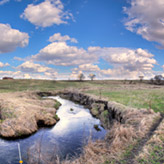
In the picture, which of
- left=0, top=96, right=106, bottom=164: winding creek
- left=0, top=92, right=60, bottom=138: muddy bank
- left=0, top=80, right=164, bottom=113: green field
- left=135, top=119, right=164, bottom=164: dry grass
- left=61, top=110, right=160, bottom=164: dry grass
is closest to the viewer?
left=135, top=119, right=164, bottom=164: dry grass

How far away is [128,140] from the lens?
487 inches

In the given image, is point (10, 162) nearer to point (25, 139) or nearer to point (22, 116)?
point (25, 139)

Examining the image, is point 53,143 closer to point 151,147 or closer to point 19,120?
point 19,120

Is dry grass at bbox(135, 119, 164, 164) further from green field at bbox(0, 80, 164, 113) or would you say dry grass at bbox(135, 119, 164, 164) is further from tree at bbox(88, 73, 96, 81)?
tree at bbox(88, 73, 96, 81)

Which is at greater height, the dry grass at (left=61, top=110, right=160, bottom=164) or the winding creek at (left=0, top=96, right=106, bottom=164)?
the dry grass at (left=61, top=110, right=160, bottom=164)

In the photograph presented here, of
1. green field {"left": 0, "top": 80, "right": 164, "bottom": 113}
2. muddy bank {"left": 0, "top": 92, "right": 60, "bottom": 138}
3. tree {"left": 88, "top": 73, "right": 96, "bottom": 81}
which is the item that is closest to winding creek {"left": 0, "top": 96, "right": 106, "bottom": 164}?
muddy bank {"left": 0, "top": 92, "right": 60, "bottom": 138}

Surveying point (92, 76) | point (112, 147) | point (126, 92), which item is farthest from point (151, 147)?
point (92, 76)

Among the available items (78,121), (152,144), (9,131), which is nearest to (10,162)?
(9,131)

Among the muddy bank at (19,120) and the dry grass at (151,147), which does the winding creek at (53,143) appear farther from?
the dry grass at (151,147)

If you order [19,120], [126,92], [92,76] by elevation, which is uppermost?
[92,76]

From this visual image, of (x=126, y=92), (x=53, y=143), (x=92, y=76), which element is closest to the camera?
(x=53, y=143)

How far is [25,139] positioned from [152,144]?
15668 millimetres

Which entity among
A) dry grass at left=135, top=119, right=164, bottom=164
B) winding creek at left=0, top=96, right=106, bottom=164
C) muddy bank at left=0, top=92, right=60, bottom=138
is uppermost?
dry grass at left=135, top=119, right=164, bottom=164

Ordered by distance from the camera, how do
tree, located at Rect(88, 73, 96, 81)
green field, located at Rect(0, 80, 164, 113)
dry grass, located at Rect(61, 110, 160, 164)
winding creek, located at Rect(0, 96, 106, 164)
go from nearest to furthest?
1. dry grass, located at Rect(61, 110, 160, 164)
2. winding creek, located at Rect(0, 96, 106, 164)
3. green field, located at Rect(0, 80, 164, 113)
4. tree, located at Rect(88, 73, 96, 81)
